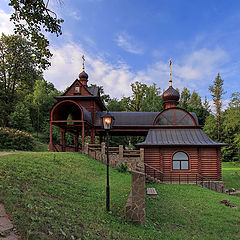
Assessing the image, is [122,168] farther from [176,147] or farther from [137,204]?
[137,204]

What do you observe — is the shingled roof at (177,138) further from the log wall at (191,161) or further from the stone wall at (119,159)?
the stone wall at (119,159)

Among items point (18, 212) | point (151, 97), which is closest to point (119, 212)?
point (18, 212)

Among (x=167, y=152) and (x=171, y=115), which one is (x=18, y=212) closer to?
(x=167, y=152)

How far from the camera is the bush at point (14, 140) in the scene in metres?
20.1

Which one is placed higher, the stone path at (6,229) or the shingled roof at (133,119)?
the shingled roof at (133,119)

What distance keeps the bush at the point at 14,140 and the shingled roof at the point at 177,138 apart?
14.1 metres

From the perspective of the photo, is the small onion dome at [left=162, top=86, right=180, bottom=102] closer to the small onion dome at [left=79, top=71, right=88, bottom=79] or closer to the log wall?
the log wall

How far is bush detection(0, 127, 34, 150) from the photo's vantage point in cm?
2006

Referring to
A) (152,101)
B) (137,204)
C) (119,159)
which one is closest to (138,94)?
(152,101)

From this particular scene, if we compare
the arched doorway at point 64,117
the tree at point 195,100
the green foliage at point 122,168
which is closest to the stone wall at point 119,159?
the green foliage at point 122,168

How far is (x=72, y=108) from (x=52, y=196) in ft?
49.5

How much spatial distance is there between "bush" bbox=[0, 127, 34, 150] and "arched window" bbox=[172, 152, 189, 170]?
657 inches

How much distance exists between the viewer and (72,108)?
798 inches

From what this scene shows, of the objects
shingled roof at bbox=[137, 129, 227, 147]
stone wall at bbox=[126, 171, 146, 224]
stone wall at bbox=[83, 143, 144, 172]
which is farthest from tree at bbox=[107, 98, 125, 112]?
stone wall at bbox=[126, 171, 146, 224]
